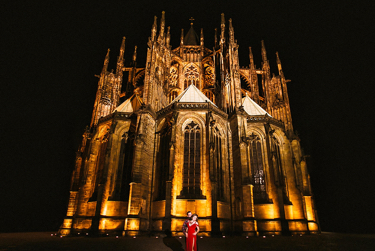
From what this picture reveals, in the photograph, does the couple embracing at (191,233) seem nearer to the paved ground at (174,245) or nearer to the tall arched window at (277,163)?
the paved ground at (174,245)

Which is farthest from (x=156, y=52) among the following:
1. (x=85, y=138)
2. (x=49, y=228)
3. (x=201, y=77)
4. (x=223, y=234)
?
(x=49, y=228)

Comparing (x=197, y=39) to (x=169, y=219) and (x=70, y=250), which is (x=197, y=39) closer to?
(x=169, y=219)

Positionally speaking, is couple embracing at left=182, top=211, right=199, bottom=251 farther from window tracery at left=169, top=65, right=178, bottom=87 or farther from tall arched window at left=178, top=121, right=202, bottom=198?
window tracery at left=169, top=65, right=178, bottom=87

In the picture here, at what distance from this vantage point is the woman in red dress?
7.19m

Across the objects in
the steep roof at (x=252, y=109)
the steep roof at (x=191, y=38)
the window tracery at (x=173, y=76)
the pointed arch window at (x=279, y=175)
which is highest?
the steep roof at (x=191, y=38)

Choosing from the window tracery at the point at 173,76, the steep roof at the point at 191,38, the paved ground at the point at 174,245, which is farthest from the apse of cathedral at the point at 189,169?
the steep roof at the point at 191,38

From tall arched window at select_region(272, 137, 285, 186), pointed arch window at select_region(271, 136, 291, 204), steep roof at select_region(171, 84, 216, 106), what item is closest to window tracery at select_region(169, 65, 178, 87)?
steep roof at select_region(171, 84, 216, 106)

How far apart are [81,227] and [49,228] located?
13.3 meters

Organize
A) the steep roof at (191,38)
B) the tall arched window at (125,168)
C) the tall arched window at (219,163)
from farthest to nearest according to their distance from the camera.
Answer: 1. the steep roof at (191,38)
2. the tall arched window at (125,168)
3. the tall arched window at (219,163)

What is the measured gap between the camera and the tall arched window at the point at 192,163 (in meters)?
17.4

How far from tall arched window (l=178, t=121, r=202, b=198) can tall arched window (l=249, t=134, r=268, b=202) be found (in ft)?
17.0

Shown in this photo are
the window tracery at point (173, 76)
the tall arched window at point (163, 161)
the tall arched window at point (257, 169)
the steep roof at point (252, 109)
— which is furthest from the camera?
the window tracery at point (173, 76)

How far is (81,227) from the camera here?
1831 centimetres

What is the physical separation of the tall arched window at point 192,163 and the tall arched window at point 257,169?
518 cm
